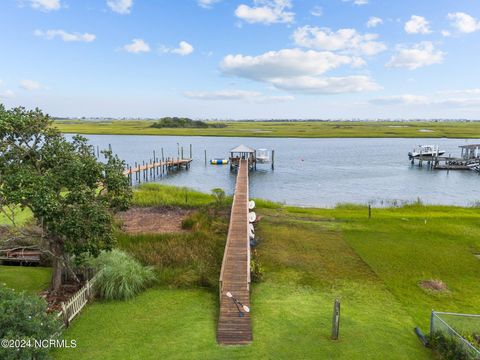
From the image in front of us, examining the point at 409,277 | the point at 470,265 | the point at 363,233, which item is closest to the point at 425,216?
the point at 363,233

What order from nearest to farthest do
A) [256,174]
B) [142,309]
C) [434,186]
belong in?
1. [142,309]
2. [434,186]
3. [256,174]

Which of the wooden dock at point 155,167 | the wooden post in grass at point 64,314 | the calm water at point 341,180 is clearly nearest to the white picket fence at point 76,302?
the wooden post in grass at point 64,314

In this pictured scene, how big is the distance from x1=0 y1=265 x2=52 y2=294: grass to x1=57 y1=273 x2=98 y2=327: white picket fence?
249 cm

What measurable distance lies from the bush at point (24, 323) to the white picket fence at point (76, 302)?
183 cm

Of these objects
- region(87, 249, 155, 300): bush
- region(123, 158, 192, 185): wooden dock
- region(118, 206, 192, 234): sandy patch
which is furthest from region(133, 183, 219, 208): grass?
region(123, 158, 192, 185): wooden dock

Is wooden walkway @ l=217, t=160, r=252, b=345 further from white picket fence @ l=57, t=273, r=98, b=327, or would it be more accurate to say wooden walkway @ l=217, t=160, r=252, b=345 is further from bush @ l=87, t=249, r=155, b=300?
white picket fence @ l=57, t=273, r=98, b=327

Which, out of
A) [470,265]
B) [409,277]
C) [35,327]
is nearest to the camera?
[35,327]

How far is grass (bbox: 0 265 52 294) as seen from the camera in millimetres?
14984

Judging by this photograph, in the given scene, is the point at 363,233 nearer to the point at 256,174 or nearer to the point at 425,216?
the point at 425,216

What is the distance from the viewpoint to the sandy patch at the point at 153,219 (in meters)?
24.7

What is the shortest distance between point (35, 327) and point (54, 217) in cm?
430

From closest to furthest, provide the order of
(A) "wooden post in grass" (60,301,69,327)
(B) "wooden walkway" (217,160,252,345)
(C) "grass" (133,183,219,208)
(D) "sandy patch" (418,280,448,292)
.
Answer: (B) "wooden walkway" (217,160,252,345)
(A) "wooden post in grass" (60,301,69,327)
(D) "sandy patch" (418,280,448,292)
(C) "grass" (133,183,219,208)

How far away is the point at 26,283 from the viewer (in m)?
15.3

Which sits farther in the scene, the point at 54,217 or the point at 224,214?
the point at 224,214
